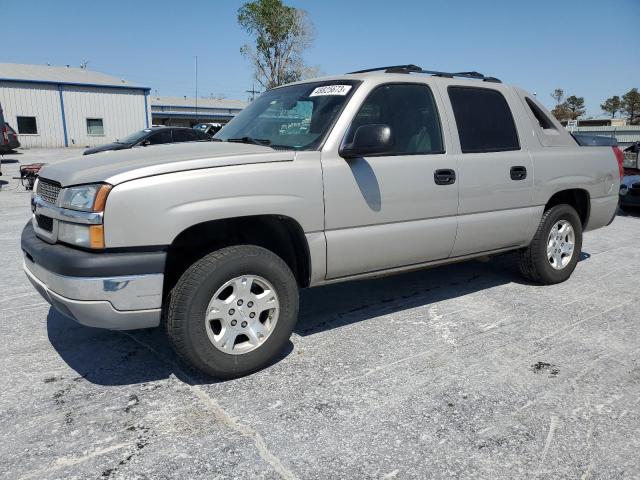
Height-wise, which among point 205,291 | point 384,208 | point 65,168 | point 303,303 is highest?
point 65,168

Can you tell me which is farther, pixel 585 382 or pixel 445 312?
pixel 445 312

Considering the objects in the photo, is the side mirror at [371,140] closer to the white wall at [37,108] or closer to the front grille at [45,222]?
the front grille at [45,222]

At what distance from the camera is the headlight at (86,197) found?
2.67m

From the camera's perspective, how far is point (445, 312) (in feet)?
14.1

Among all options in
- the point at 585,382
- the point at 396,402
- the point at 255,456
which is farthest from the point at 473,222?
the point at 255,456

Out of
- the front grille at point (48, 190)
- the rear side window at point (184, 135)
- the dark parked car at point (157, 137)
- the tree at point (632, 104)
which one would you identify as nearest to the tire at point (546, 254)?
the front grille at point (48, 190)

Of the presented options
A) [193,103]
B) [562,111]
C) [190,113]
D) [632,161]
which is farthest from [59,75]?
[562,111]

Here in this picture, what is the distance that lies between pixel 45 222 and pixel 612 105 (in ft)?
248

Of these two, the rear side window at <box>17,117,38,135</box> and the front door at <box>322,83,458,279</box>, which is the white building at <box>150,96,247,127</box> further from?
the front door at <box>322,83,458,279</box>

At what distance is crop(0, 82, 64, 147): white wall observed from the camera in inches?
1174

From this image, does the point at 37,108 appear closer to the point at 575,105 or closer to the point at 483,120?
the point at 483,120

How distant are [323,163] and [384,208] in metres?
0.57

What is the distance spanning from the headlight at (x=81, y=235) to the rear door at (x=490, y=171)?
2.59 m

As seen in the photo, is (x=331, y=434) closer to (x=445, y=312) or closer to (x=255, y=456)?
(x=255, y=456)
